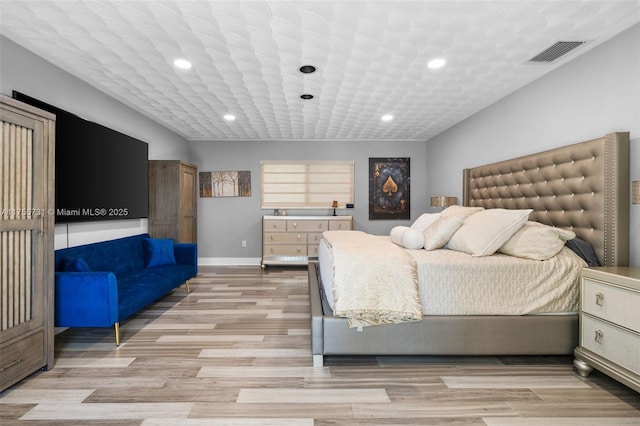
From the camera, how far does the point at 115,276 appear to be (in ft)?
8.74

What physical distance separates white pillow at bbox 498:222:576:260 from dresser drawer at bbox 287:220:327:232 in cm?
346

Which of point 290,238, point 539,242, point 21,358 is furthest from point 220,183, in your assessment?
point 539,242

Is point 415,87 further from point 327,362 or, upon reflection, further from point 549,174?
point 327,362

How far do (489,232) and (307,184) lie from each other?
3.99 metres

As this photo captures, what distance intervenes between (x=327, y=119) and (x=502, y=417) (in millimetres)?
3914

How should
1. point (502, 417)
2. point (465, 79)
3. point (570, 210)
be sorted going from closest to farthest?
point (502, 417)
point (570, 210)
point (465, 79)

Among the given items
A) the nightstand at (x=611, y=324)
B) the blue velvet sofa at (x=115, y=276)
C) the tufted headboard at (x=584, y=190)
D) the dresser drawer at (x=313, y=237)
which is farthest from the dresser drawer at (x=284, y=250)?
the nightstand at (x=611, y=324)

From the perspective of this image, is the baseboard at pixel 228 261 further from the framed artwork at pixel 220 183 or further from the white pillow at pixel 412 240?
the white pillow at pixel 412 240

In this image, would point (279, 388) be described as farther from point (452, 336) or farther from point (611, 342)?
point (611, 342)

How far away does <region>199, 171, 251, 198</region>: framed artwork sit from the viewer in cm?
608

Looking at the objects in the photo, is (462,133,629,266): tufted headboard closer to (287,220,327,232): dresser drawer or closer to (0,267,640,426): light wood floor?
(0,267,640,426): light wood floor

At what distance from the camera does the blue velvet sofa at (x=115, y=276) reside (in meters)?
2.40

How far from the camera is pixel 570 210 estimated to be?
2.67 meters

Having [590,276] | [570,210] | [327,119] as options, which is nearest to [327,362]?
[590,276]
